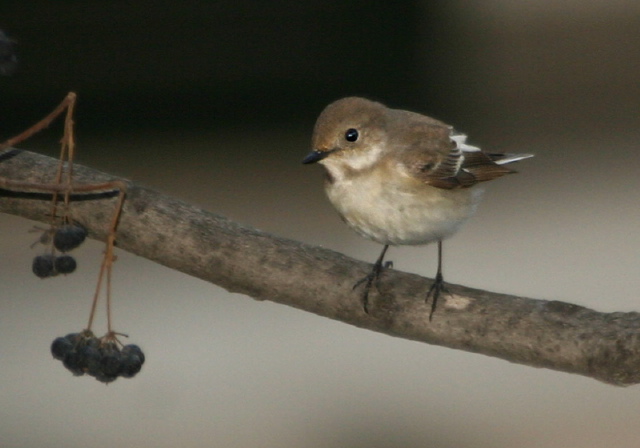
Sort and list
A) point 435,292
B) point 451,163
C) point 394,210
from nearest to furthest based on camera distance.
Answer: point 435,292 → point 394,210 → point 451,163

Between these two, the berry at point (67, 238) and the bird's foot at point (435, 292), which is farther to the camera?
the bird's foot at point (435, 292)

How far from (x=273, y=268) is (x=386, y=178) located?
634 millimetres

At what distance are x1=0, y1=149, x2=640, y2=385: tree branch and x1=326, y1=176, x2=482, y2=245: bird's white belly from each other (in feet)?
1.16

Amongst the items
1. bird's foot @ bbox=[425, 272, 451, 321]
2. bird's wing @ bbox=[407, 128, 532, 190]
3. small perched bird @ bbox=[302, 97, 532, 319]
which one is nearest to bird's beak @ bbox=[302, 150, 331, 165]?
small perched bird @ bbox=[302, 97, 532, 319]

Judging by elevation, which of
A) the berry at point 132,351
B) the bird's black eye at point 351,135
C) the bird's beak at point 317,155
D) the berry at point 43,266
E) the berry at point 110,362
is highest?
the bird's black eye at point 351,135

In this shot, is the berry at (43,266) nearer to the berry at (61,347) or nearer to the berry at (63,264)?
the berry at (63,264)

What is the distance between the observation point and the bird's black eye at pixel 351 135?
310 centimetres

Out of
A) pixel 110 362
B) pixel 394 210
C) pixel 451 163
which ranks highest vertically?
pixel 451 163

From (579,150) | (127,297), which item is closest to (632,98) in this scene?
(579,150)

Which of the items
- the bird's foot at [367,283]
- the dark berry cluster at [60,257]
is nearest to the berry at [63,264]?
the dark berry cluster at [60,257]

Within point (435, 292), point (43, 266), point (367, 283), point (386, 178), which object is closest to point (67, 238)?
point (43, 266)

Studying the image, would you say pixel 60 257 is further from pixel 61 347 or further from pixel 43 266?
pixel 61 347

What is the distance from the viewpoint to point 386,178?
306cm

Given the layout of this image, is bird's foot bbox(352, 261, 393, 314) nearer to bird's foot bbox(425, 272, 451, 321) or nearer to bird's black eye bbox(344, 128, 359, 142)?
bird's foot bbox(425, 272, 451, 321)
